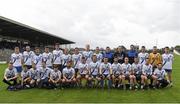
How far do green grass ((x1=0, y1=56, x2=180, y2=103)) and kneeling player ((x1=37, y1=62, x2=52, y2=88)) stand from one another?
20.6 inches

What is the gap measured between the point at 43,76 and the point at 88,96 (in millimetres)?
2898

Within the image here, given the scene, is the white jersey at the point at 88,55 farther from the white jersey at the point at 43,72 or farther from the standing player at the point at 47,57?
the white jersey at the point at 43,72

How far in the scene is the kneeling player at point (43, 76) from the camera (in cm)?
1630

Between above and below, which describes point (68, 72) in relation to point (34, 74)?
above

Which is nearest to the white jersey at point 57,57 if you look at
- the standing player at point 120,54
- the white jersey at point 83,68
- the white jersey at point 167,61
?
the white jersey at point 83,68

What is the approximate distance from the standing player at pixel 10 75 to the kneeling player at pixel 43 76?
1055 millimetres

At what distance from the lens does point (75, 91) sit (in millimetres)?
15625

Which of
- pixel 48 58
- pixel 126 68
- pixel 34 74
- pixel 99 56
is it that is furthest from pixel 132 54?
pixel 34 74

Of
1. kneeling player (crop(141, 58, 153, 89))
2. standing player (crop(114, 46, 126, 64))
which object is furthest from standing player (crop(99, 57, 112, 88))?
kneeling player (crop(141, 58, 153, 89))

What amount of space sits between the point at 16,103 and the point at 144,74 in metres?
5.85

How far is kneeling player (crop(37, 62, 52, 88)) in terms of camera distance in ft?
53.5

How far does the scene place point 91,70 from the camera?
644 inches

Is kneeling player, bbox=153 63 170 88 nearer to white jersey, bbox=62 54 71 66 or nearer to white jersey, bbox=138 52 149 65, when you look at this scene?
white jersey, bbox=138 52 149 65

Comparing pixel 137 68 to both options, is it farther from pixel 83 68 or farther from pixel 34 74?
pixel 34 74
